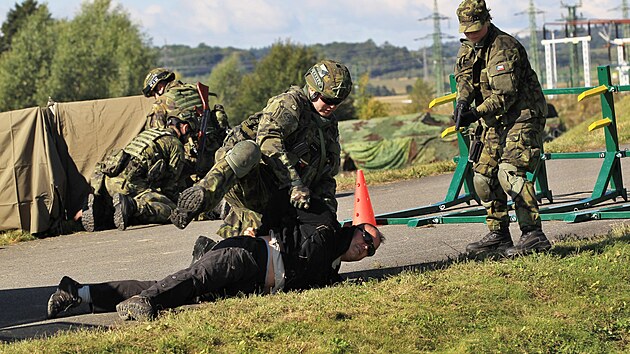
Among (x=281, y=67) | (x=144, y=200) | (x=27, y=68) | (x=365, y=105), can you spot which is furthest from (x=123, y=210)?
(x=281, y=67)

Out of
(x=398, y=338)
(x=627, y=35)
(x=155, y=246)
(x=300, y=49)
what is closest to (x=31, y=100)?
(x=300, y=49)

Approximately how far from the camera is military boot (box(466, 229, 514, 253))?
360 inches

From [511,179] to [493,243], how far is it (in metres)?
0.64

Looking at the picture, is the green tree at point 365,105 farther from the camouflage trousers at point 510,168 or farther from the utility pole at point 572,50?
the camouflage trousers at point 510,168

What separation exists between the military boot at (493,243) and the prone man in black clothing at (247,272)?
4.35 feet

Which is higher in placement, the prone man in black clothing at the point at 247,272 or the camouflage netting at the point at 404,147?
the prone man in black clothing at the point at 247,272

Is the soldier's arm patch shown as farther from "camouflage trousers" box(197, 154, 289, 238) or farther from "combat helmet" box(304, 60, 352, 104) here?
"camouflage trousers" box(197, 154, 289, 238)

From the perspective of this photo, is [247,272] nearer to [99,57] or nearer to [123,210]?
[123,210]

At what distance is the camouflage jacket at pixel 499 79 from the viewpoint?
345 inches

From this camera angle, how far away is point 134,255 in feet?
35.6

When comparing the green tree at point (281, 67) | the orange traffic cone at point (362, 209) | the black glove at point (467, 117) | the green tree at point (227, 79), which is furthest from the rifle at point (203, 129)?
the green tree at point (227, 79)

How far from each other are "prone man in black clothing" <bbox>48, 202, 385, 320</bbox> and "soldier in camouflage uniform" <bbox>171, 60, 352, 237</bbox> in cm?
19

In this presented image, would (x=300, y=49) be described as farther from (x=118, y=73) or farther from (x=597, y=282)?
(x=597, y=282)

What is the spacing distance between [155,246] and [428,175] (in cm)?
702
